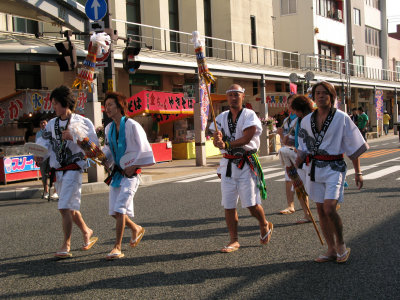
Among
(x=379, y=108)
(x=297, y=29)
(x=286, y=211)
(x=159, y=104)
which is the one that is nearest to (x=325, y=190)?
(x=286, y=211)

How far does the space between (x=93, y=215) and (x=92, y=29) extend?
247 inches

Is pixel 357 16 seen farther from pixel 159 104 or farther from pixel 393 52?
pixel 159 104

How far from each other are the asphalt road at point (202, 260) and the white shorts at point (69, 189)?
63 cm

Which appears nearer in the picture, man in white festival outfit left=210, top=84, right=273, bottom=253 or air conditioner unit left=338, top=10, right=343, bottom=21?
man in white festival outfit left=210, top=84, right=273, bottom=253

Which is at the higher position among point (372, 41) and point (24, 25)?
point (372, 41)

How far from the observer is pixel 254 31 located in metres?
29.2

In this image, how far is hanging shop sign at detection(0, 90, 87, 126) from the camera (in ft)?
49.4

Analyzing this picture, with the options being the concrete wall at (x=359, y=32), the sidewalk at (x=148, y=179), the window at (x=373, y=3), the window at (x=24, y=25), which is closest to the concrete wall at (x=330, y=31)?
the concrete wall at (x=359, y=32)

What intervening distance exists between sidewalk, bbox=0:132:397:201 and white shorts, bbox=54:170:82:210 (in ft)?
22.3

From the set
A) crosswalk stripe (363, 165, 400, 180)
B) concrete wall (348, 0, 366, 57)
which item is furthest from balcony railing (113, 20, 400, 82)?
concrete wall (348, 0, 366, 57)

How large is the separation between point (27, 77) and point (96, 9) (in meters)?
6.45

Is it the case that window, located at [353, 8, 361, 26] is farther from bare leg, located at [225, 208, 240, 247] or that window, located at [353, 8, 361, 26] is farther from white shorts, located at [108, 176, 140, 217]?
white shorts, located at [108, 176, 140, 217]

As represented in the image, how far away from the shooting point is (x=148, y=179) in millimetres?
14102

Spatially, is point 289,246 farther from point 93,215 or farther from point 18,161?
point 18,161
